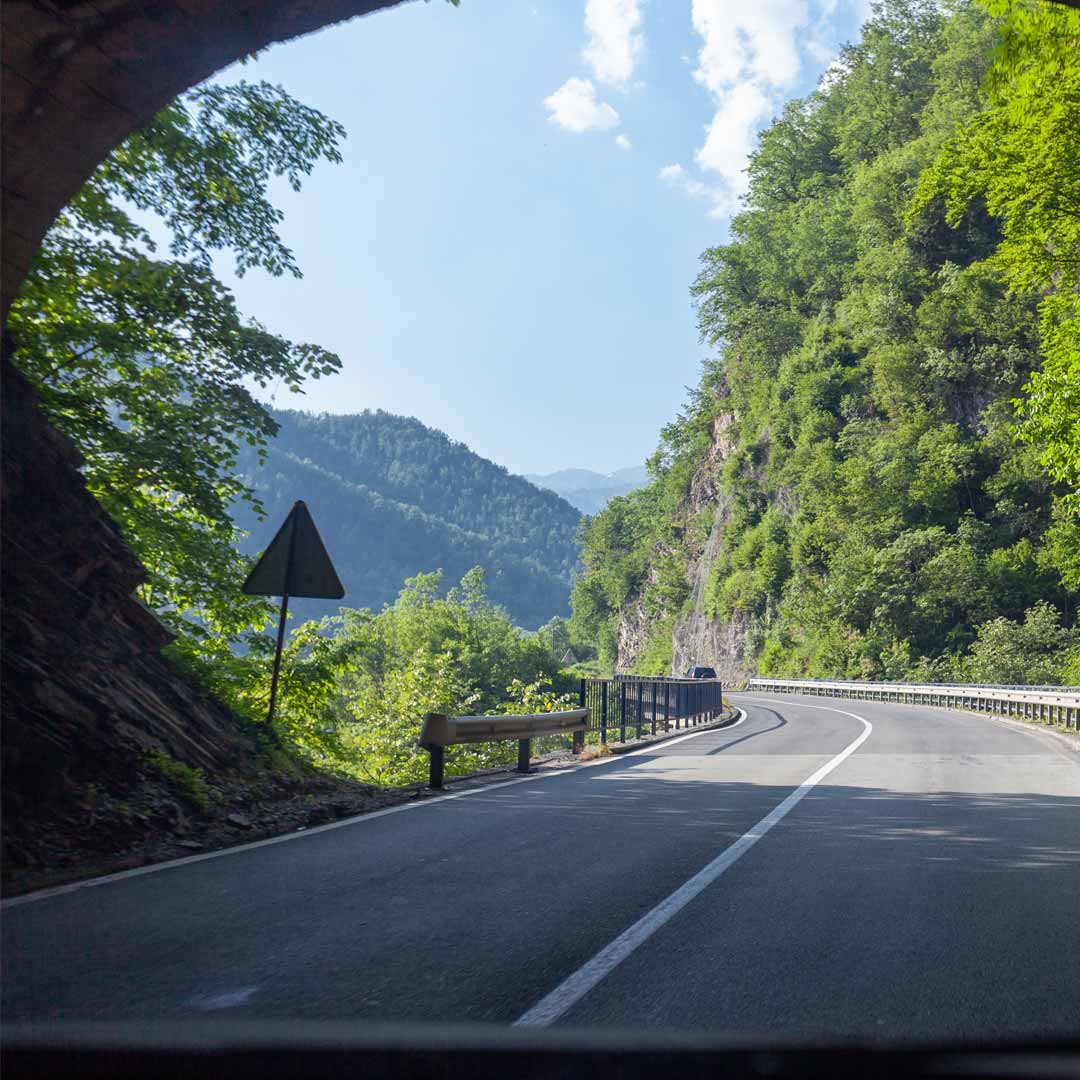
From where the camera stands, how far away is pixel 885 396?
57.3 meters

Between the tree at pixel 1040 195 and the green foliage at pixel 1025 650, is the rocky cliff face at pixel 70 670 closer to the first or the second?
the tree at pixel 1040 195

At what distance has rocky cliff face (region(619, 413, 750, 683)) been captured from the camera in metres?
72.1

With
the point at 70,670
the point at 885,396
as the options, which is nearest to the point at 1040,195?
the point at 70,670

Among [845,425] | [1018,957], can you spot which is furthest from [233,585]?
[845,425]

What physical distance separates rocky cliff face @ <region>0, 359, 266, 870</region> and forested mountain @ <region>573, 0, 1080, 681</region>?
18700mm

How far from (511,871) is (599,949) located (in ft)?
→ 6.20

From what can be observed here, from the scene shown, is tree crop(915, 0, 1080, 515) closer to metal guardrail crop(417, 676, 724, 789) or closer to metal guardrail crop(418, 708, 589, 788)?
metal guardrail crop(417, 676, 724, 789)

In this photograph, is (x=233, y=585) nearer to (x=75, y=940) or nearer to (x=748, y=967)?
(x=75, y=940)

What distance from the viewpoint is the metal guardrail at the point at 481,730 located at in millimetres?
11008

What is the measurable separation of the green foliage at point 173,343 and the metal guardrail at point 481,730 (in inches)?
125

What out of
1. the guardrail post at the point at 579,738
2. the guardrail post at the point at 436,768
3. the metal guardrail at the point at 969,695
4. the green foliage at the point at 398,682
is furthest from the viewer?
the metal guardrail at the point at 969,695

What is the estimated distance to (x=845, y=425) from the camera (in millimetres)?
61625

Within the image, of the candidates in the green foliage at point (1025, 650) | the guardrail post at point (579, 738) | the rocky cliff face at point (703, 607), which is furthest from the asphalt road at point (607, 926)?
the rocky cliff face at point (703, 607)

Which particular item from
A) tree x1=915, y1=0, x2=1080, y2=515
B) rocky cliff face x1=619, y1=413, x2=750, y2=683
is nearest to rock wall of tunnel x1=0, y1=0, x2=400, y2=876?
tree x1=915, y1=0, x2=1080, y2=515
